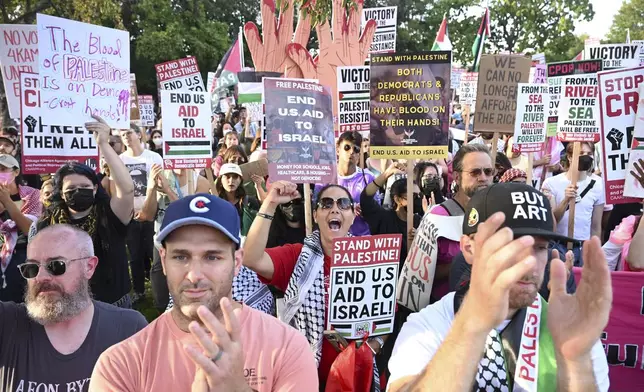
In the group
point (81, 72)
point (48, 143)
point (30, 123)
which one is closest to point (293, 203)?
point (81, 72)

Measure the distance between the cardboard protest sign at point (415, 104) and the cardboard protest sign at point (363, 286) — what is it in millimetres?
1536

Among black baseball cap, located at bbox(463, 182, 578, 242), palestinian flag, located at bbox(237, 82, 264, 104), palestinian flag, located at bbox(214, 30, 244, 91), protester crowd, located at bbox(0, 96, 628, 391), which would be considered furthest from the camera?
palestinian flag, located at bbox(214, 30, 244, 91)

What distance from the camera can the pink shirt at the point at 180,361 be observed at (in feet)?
6.86

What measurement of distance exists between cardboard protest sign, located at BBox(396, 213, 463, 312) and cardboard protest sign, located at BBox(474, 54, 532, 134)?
3938 mm

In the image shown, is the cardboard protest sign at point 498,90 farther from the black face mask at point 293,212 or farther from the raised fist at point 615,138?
the black face mask at point 293,212

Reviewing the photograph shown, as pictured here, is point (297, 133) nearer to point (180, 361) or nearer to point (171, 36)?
point (180, 361)

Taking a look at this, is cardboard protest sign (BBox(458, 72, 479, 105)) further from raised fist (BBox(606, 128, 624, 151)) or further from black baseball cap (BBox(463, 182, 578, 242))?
black baseball cap (BBox(463, 182, 578, 242))

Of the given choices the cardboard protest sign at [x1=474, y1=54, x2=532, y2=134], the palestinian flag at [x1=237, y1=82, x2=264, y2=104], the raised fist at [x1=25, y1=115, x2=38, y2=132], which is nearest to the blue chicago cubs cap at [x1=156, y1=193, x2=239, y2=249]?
the raised fist at [x1=25, y1=115, x2=38, y2=132]

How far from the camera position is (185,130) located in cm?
723

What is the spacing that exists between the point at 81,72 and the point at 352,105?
126 inches

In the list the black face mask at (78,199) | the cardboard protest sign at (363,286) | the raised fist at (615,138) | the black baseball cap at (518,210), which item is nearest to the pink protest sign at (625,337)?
the raised fist at (615,138)

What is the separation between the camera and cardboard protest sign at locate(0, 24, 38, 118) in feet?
22.7

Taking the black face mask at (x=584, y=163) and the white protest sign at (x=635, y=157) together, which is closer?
the white protest sign at (x=635, y=157)

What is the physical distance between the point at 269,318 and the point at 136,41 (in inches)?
1286
